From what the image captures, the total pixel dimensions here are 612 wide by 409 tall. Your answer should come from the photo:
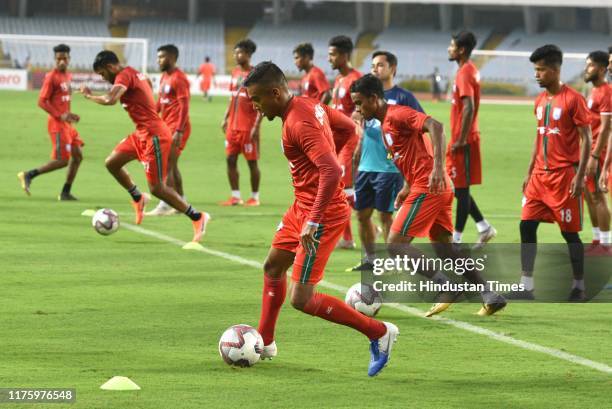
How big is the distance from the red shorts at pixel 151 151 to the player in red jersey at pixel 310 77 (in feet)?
6.94

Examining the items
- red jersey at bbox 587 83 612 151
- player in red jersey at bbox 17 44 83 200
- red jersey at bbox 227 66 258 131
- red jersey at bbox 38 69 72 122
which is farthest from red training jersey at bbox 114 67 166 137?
red jersey at bbox 587 83 612 151

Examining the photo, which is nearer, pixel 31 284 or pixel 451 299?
pixel 451 299

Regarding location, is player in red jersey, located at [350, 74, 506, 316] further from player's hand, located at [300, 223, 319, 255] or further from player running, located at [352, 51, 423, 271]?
player running, located at [352, 51, 423, 271]

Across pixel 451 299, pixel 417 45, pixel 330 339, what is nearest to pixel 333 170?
pixel 330 339

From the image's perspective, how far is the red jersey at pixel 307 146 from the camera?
688 cm

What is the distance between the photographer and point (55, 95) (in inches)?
714

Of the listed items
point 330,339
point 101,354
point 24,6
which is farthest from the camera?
point 24,6

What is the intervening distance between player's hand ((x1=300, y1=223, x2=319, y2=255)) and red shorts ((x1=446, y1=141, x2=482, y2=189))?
6229 mm

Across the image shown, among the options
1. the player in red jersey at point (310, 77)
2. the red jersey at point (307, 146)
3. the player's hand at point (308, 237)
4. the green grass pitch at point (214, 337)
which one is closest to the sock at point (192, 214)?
the green grass pitch at point (214, 337)

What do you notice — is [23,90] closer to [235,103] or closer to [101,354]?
[235,103]

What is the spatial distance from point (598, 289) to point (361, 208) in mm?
2339

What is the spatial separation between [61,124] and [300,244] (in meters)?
11.6

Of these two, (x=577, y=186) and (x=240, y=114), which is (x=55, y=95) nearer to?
(x=240, y=114)

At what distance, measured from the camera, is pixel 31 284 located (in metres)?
10.5
